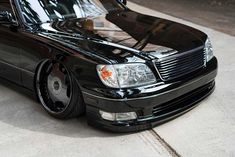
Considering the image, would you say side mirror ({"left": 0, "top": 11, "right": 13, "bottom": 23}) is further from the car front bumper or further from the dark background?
the dark background

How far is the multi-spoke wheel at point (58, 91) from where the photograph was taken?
164 inches

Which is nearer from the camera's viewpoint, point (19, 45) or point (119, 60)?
point (119, 60)

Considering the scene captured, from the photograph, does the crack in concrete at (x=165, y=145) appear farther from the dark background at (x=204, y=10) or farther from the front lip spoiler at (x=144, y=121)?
the dark background at (x=204, y=10)

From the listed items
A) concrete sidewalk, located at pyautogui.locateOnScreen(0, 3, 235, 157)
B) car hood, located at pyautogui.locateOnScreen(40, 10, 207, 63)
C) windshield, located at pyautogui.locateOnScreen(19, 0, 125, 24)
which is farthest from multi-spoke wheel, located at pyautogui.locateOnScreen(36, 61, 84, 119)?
windshield, located at pyautogui.locateOnScreen(19, 0, 125, 24)

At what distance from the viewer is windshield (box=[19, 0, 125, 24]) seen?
470cm

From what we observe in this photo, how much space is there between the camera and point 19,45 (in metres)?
4.67

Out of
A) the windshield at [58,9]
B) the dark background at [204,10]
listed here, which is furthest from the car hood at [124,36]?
the dark background at [204,10]

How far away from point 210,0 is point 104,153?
9401 mm

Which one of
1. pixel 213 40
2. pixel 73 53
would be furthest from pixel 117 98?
pixel 213 40

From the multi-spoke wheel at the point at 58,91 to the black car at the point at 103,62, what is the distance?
0.01 metres

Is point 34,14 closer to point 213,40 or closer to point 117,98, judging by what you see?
point 117,98

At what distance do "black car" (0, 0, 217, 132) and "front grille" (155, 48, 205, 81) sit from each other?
1cm

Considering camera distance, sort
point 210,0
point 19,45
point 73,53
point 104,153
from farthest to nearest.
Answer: point 210,0, point 19,45, point 73,53, point 104,153

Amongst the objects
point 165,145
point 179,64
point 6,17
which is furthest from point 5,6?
point 165,145
